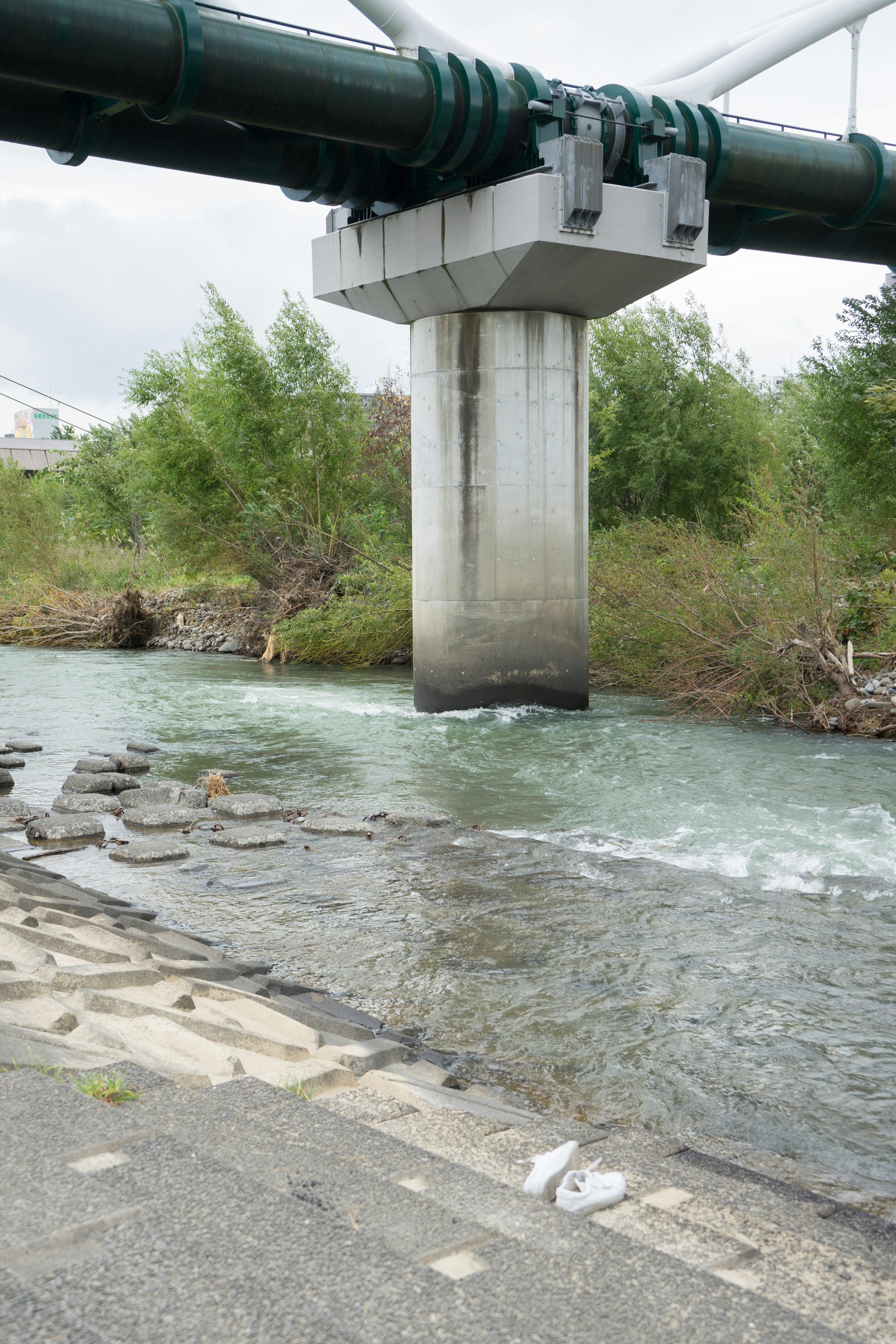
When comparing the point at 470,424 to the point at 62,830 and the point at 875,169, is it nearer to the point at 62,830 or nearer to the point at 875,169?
the point at 875,169

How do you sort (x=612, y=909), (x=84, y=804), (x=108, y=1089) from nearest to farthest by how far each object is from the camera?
1. (x=108, y=1089)
2. (x=612, y=909)
3. (x=84, y=804)

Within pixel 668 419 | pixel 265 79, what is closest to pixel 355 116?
pixel 265 79

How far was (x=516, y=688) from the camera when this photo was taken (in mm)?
16516

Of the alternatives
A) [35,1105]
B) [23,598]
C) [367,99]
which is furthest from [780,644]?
[23,598]

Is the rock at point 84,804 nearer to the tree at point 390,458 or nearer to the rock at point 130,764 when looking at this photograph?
the rock at point 130,764

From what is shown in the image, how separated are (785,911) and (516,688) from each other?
9.67m

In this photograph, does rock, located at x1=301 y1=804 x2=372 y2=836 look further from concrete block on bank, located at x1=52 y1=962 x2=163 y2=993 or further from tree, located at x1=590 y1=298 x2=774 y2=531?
tree, located at x1=590 y1=298 x2=774 y2=531

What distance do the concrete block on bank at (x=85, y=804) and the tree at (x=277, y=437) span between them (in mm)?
17553

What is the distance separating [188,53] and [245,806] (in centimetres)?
812

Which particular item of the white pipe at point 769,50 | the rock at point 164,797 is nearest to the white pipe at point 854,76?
the white pipe at point 769,50

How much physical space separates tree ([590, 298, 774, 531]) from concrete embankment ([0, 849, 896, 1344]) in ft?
92.7

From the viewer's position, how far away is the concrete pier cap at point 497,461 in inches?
636

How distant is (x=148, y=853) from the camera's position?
8547 millimetres

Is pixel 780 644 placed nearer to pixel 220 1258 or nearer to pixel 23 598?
pixel 220 1258
